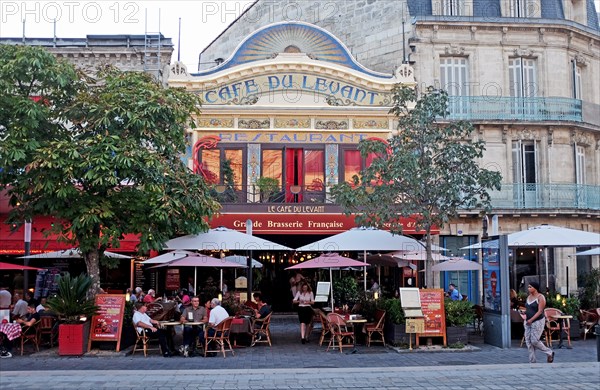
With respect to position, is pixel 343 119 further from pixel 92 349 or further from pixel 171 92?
pixel 92 349

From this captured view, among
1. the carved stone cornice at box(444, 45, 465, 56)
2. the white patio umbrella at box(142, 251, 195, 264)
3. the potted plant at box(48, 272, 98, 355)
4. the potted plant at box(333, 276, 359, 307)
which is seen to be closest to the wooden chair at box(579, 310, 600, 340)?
the potted plant at box(333, 276, 359, 307)

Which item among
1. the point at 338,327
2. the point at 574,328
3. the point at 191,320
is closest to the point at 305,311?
the point at 338,327

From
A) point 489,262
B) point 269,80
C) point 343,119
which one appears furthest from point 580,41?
point 489,262

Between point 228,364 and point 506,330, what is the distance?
598 cm

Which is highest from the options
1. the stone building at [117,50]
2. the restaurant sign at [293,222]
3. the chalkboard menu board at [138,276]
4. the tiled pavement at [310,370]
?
the stone building at [117,50]

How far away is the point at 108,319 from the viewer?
49.3 feet

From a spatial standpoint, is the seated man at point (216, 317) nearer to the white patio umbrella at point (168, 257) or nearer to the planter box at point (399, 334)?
the planter box at point (399, 334)

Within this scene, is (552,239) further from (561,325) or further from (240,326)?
(240,326)

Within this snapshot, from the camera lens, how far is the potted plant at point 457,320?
51.2ft

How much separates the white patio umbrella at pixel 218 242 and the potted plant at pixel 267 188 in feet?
21.2

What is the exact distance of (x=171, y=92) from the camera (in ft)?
53.6

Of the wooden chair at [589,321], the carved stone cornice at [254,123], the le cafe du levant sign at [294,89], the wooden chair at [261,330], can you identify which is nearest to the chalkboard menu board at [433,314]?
the wooden chair at [261,330]

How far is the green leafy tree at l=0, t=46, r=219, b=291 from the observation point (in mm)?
14992

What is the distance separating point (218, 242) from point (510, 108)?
44.4 ft
